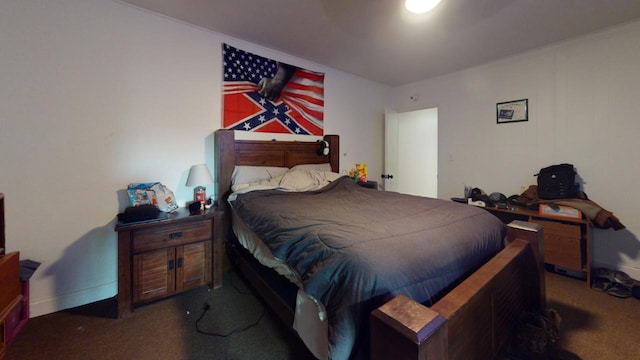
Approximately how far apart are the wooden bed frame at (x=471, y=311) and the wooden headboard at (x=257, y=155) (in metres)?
0.82

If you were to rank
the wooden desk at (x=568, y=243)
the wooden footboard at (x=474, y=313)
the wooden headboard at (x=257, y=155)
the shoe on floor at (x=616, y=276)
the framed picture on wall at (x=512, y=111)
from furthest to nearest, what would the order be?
the framed picture on wall at (x=512, y=111)
the wooden headboard at (x=257, y=155)
the wooden desk at (x=568, y=243)
the shoe on floor at (x=616, y=276)
the wooden footboard at (x=474, y=313)

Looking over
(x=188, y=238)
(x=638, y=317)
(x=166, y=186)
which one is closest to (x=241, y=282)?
(x=188, y=238)

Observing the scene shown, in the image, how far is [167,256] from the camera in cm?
203

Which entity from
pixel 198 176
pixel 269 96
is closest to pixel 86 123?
pixel 198 176

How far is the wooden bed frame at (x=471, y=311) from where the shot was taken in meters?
0.75

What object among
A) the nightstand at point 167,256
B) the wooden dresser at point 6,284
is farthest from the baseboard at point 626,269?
the wooden dresser at point 6,284

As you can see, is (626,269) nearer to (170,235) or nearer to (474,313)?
(474,313)

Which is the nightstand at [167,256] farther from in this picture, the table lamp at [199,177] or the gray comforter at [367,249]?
the gray comforter at [367,249]

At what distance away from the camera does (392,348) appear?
761 millimetres

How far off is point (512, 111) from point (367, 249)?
130 inches

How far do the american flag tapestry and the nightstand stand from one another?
117cm

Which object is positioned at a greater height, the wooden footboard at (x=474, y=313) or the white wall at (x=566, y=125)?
the white wall at (x=566, y=125)

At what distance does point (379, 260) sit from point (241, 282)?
176 centimetres

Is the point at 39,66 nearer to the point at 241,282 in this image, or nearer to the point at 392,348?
the point at 241,282
